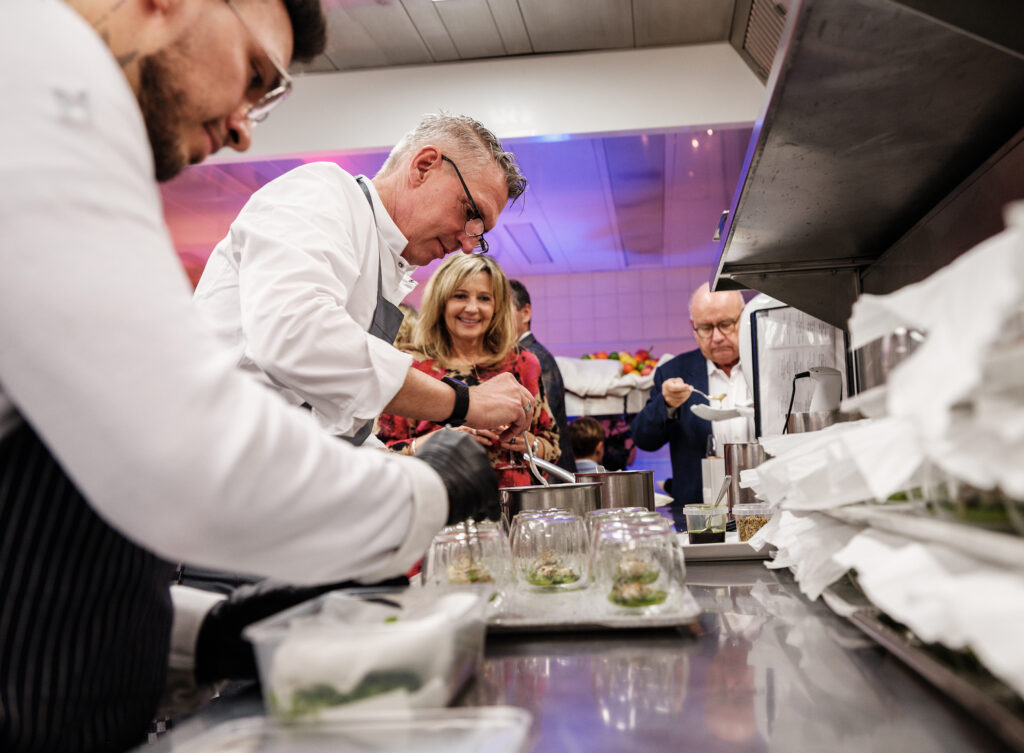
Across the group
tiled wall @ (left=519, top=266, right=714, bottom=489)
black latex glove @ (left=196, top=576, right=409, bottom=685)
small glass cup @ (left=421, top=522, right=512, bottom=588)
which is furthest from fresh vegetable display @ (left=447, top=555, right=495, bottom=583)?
tiled wall @ (left=519, top=266, right=714, bottom=489)

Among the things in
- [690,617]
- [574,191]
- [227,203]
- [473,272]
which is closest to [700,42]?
[574,191]

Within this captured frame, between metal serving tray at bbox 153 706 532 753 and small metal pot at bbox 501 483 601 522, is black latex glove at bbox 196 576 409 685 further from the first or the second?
small metal pot at bbox 501 483 601 522

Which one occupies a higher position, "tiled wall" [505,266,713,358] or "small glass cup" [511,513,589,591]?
"tiled wall" [505,266,713,358]

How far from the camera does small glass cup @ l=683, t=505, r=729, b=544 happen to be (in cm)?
179

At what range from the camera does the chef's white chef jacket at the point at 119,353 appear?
533mm

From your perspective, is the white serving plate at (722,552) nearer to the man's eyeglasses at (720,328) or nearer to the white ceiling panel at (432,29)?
the man's eyeglasses at (720,328)

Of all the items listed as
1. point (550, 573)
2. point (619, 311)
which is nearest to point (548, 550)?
point (550, 573)

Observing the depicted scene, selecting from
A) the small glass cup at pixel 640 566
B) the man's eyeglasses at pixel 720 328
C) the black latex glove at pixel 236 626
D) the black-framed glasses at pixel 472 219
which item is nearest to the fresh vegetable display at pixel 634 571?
the small glass cup at pixel 640 566

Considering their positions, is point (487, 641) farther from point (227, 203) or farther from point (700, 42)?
point (227, 203)

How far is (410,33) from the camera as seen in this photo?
157 inches

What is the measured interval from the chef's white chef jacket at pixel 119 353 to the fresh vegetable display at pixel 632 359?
5953mm

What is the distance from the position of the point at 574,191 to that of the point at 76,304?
494 cm

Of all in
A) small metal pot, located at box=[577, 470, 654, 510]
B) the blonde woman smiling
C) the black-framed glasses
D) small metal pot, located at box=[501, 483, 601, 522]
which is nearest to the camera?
small metal pot, located at box=[501, 483, 601, 522]

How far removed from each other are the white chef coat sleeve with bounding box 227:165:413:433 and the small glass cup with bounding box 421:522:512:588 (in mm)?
476
